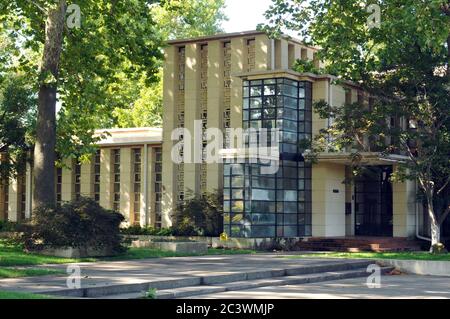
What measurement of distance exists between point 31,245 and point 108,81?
24.6ft

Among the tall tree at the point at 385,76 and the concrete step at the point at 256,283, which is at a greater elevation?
the tall tree at the point at 385,76

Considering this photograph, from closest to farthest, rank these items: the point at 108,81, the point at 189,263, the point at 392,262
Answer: the point at 189,263 < the point at 392,262 < the point at 108,81

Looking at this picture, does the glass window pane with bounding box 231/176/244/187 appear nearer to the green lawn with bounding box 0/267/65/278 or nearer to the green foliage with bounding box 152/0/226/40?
the green lawn with bounding box 0/267/65/278

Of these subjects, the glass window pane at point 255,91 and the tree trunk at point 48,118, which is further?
the glass window pane at point 255,91

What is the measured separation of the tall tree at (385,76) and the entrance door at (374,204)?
14.3 ft

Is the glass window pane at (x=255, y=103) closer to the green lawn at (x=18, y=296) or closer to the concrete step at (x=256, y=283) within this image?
the concrete step at (x=256, y=283)

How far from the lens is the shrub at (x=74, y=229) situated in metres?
24.4

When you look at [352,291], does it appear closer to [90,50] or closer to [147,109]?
[90,50]

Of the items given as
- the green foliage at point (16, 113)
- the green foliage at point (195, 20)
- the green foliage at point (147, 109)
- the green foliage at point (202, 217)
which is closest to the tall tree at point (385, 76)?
the green foliage at point (202, 217)

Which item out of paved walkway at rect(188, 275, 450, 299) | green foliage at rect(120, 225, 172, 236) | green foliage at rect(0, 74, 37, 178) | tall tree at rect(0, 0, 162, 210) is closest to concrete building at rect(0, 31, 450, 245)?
green foliage at rect(120, 225, 172, 236)

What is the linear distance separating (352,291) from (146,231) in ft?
69.6
